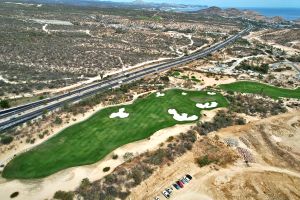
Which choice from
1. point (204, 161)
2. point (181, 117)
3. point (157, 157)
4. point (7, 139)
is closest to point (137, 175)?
point (157, 157)

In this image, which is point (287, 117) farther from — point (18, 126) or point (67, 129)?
point (18, 126)

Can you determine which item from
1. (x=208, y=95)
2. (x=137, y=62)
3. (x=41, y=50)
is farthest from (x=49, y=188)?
(x=41, y=50)

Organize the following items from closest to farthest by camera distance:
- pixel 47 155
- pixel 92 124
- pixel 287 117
Answer: pixel 47 155
pixel 92 124
pixel 287 117

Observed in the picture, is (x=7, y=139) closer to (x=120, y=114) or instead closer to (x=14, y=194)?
(x=14, y=194)

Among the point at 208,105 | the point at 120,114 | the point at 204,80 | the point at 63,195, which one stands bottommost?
the point at 204,80

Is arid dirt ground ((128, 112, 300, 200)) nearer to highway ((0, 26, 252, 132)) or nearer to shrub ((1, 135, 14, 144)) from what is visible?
shrub ((1, 135, 14, 144))

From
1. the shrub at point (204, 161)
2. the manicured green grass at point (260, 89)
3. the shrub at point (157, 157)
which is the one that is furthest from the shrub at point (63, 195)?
the manicured green grass at point (260, 89)

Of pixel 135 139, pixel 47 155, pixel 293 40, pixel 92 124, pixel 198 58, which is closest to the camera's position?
pixel 47 155
